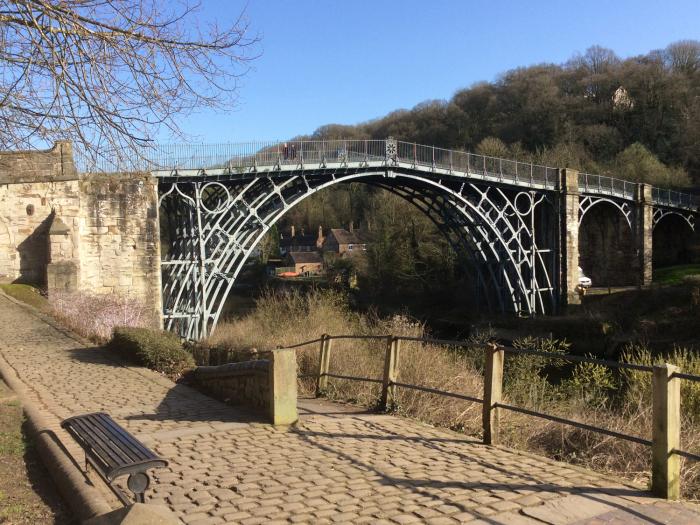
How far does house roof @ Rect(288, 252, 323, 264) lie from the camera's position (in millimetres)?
59938

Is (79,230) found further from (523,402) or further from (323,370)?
(523,402)

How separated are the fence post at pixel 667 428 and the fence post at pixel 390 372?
2781mm

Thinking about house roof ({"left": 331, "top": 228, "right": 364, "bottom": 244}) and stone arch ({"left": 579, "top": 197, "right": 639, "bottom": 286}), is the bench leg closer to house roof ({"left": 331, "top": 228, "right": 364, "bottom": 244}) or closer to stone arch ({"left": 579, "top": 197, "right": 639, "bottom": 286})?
stone arch ({"left": 579, "top": 197, "right": 639, "bottom": 286})

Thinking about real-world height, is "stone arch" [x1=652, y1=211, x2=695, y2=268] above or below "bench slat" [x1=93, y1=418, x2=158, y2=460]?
above

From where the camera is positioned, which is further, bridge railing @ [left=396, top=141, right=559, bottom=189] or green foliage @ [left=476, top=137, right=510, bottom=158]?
green foliage @ [left=476, top=137, right=510, bottom=158]

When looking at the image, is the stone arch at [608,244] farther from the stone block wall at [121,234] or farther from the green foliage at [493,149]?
the stone block wall at [121,234]

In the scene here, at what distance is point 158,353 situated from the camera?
1002cm

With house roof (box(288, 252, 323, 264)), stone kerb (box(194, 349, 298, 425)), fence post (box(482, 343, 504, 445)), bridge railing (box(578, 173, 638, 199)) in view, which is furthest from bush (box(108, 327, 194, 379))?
house roof (box(288, 252, 323, 264))

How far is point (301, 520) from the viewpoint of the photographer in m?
3.71

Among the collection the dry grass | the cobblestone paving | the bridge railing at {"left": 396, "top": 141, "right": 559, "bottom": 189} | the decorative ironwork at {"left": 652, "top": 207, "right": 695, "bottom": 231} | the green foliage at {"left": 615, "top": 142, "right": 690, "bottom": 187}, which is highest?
the green foliage at {"left": 615, "top": 142, "right": 690, "bottom": 187}

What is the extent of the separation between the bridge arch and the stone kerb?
11.6m

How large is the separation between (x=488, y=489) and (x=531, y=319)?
80.5ft

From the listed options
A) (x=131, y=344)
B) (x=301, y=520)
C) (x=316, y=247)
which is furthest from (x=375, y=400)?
(x=316, y=247)

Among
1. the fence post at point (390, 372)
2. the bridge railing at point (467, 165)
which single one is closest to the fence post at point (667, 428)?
the fence post at point (390, 372)
